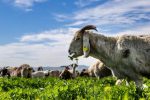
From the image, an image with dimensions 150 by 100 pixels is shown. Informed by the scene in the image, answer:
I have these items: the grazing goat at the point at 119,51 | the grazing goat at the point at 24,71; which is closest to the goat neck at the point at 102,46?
the grazing goat at the point at 119,51

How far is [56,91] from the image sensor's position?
397 inches

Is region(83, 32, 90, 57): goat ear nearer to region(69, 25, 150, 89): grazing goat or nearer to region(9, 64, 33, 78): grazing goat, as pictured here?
region(69, 25, 150, 89): grazing goat

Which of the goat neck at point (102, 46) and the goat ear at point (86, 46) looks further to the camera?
the goat ear at point (86, 46)

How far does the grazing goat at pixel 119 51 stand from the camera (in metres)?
15.4

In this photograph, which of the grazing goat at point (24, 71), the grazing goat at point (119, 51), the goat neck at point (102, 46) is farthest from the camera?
the grazing goat at point (24, 71)

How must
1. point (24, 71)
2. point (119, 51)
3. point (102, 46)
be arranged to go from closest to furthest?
point (119, 51) → point (102, 46) → point (24, 71)

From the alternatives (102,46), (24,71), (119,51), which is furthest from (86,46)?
(24,71)

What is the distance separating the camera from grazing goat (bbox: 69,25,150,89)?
1539 centimetres

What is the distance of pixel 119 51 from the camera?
15914 mm

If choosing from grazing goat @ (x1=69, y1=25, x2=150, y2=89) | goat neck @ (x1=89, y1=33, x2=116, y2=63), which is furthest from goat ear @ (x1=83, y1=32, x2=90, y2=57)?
goat neck @ (x1=89, y1=33, x2=116, y2=63)

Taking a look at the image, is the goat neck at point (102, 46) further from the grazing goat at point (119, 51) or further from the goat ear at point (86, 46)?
the goat ear at point (86, 46)

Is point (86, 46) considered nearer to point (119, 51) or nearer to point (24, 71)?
point (119, 51)

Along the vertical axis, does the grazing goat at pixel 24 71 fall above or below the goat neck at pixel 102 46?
below

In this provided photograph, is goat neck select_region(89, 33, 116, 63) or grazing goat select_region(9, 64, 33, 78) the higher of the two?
goat neck select_region(89, 33, 116, 63)
